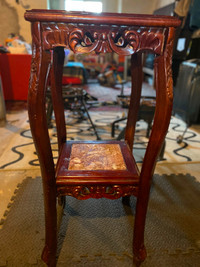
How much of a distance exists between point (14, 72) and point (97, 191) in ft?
10.1

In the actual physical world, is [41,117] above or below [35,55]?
below

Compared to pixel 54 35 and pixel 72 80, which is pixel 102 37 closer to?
pixel 54 35

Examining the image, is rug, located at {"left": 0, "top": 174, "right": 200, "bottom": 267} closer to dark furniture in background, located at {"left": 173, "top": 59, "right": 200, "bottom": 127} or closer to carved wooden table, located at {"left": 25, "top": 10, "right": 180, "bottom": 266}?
carved wooden table, located at {"left": 25, "top": 10, "right": 180, "bottom": 266}

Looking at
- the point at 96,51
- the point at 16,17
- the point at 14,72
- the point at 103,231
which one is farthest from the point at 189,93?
the point at 16,17

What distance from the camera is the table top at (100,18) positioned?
58 cm

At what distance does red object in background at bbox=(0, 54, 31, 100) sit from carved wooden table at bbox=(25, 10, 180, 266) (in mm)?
2651

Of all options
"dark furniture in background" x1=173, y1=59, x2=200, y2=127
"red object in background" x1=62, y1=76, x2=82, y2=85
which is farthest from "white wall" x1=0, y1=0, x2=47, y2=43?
"dark furniture in background" x1=173, y1=59, x2=200, y2=127

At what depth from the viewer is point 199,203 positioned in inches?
48.8

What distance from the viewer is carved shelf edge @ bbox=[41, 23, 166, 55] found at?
609mm

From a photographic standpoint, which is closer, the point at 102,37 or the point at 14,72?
the point at 102,37

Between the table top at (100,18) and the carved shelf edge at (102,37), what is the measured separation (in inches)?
0.8

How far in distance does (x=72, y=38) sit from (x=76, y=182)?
493 mm

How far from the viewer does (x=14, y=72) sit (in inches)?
129

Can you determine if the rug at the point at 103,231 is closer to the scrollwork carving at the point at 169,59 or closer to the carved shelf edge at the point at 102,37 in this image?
the scrollwork carving at the point at 169,59
